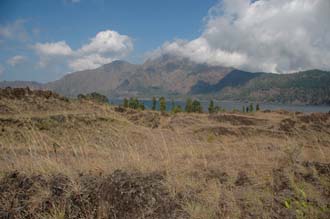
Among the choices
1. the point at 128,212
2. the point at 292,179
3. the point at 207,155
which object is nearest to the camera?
the point at 128,212

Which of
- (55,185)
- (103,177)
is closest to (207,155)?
(103,177)

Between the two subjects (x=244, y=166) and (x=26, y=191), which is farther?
(x=244, y=166)

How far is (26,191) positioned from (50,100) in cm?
2156

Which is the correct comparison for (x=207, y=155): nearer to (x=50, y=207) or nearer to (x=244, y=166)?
(x=244, y=166)

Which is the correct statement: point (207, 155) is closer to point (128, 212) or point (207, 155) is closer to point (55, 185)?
point (128, 212)

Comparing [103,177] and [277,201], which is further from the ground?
[103,177]

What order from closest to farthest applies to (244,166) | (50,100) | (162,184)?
(162,184) < (244,166) < (50,100)

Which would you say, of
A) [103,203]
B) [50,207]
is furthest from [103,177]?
[50,207]

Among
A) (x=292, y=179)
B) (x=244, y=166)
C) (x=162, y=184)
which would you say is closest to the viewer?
(x=162, y=184)

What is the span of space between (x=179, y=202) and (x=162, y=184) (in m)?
0.43

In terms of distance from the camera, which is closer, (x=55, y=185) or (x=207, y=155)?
(x=55, y=185)

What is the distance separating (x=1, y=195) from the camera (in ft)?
10.2

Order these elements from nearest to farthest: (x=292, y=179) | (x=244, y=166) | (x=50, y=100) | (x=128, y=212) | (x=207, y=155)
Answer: (x=128, y=212)
(x=292, y=179)
(x=244, y=166)
(x=207, y=155)
(x=50, y=100)

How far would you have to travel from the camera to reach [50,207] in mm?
2910
